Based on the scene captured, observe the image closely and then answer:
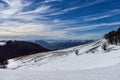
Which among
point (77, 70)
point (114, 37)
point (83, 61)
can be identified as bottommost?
point (83, 61)

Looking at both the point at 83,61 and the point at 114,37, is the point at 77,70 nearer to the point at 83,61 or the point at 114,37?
the point at 83,61

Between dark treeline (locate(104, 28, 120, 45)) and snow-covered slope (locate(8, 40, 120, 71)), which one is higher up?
dark treeline (locate(104, 28, 120, 45))

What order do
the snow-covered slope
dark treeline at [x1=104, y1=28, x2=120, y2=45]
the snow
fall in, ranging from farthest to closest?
dark treeline at [x1=104, y1=28, x2=120, y2=45] → the snow-covered slope → the snow

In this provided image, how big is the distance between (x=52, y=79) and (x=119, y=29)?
403 ft

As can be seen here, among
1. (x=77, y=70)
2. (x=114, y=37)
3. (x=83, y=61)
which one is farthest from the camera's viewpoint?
(x=114, y=37)

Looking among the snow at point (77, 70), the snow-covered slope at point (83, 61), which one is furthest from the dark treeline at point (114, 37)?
the snow at point (77, 70)

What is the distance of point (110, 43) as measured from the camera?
14500cm

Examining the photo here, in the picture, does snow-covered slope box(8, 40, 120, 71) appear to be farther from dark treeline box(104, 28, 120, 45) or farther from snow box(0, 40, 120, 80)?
dark treeline box(104, 28, 120, 45)

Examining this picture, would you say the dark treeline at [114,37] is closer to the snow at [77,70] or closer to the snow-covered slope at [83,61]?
the snow-covered slope at [83,61]

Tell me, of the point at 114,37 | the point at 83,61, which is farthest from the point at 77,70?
the point at 114,37

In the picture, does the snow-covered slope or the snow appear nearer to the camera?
the snow

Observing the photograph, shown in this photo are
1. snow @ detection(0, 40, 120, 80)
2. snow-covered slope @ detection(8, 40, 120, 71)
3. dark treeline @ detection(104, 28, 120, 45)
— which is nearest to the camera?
snow @ detection(0, 40, 120, 80)

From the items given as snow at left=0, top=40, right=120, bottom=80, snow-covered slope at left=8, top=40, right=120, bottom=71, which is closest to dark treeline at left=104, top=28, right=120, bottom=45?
→ snow-covered slope at left=8, top=40, right=120, bottom=71

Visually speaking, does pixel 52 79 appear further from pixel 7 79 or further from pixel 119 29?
pixel 119 29
